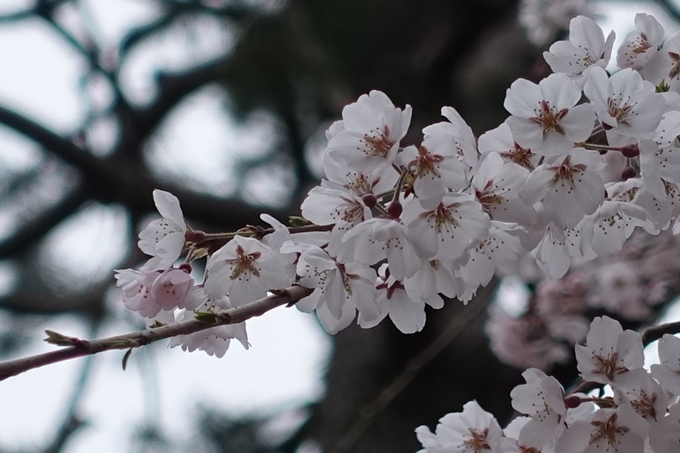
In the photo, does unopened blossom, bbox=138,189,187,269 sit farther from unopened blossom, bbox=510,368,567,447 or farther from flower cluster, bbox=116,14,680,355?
unopened blossom, bbox=510,368,567,447

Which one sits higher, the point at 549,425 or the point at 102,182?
the point at 549,425

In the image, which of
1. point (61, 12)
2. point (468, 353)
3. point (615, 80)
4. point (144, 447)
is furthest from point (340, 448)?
point (144, 447)

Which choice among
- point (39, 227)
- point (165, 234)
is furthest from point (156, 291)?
point (39, 227)

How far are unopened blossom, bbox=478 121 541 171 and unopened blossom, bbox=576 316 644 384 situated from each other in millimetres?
152

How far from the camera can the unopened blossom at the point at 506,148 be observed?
0.49 metres

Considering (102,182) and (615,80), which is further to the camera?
(102,182)

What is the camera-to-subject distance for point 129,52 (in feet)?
7.97

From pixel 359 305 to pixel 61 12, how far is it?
6.91 ft

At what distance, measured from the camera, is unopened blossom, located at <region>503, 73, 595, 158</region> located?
465 mm

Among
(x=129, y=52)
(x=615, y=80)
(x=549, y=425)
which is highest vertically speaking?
(x=615, y=80)

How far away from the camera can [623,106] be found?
0.47 meters

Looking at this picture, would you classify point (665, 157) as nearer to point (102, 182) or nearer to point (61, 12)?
point (102, 182)

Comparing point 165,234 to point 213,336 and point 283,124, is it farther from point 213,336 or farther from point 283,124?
point 283,124

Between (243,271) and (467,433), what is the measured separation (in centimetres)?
27
